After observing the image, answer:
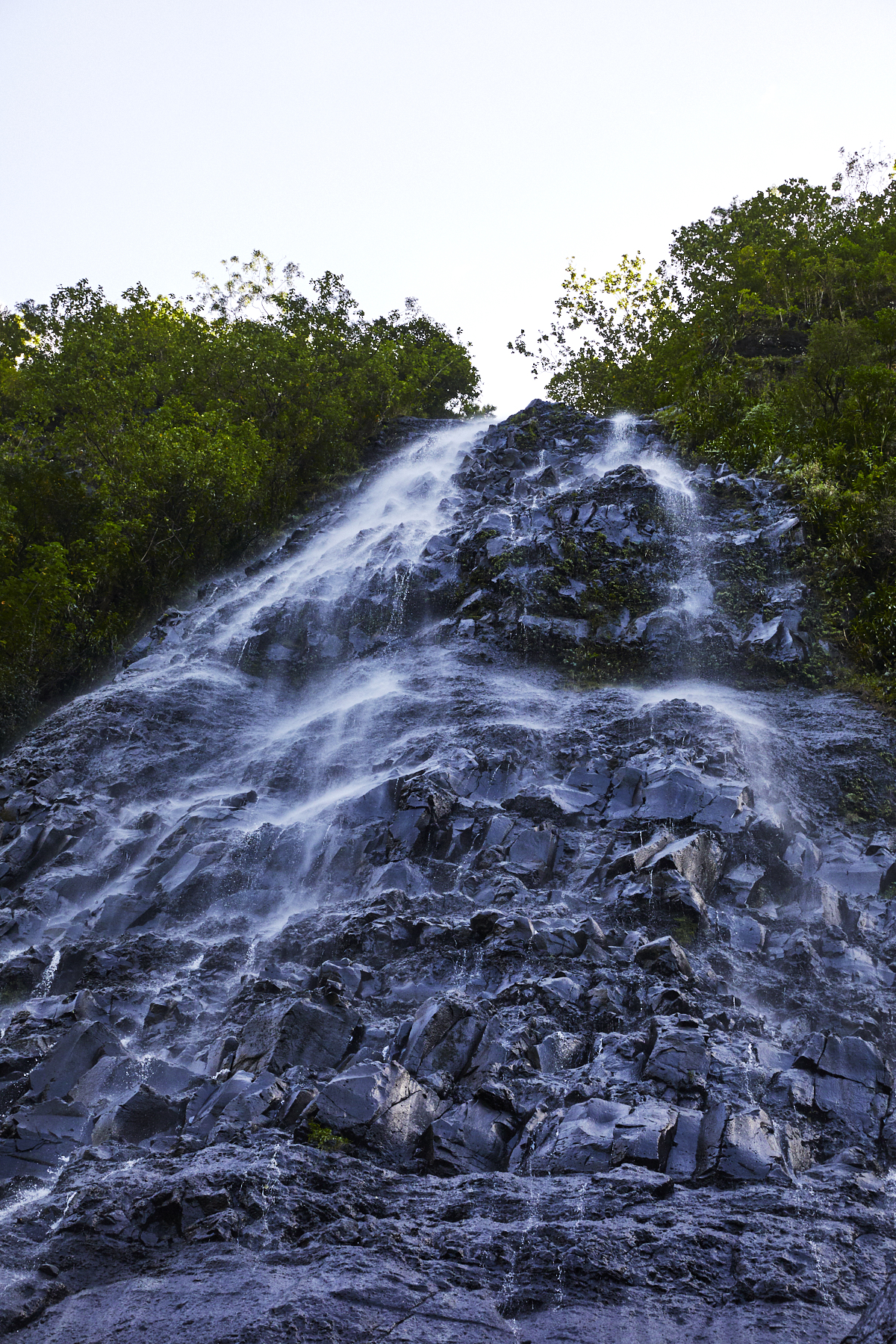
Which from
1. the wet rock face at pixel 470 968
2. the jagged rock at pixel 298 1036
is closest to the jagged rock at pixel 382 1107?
the wet rock face at pixel 470 968

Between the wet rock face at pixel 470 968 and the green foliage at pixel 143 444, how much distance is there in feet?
8.42

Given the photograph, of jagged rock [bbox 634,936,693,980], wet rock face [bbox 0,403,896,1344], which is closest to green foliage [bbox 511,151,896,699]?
wet rock face [bbox 0,403,896,1344]

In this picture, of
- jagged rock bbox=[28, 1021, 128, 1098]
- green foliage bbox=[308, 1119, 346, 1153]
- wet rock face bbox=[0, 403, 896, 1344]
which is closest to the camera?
wet rock face bbox=[0, 403, 896, 1344]

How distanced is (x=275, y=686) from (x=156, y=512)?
8373 millimetres

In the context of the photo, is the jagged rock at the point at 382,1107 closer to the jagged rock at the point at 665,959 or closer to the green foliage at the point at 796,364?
the jagged rock at the point at 665,959

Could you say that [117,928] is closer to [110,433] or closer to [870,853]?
[870,853]

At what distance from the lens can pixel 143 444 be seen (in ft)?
75.2

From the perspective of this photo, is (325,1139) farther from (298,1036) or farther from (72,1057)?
(72,1057)

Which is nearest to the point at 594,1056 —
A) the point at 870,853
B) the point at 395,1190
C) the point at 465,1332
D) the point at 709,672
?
the point at 395,1190

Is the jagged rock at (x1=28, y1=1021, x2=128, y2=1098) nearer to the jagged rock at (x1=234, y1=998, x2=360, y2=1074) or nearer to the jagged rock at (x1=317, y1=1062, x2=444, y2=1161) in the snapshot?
the jagged rock at (x1=234, y1=998, x2=360, y2=1074)

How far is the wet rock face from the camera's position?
5156 millimetres

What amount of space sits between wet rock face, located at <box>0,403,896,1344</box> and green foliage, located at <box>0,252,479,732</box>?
257 cm

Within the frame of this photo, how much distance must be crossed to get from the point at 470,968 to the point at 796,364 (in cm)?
2518

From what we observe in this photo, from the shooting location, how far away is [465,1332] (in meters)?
4.59
